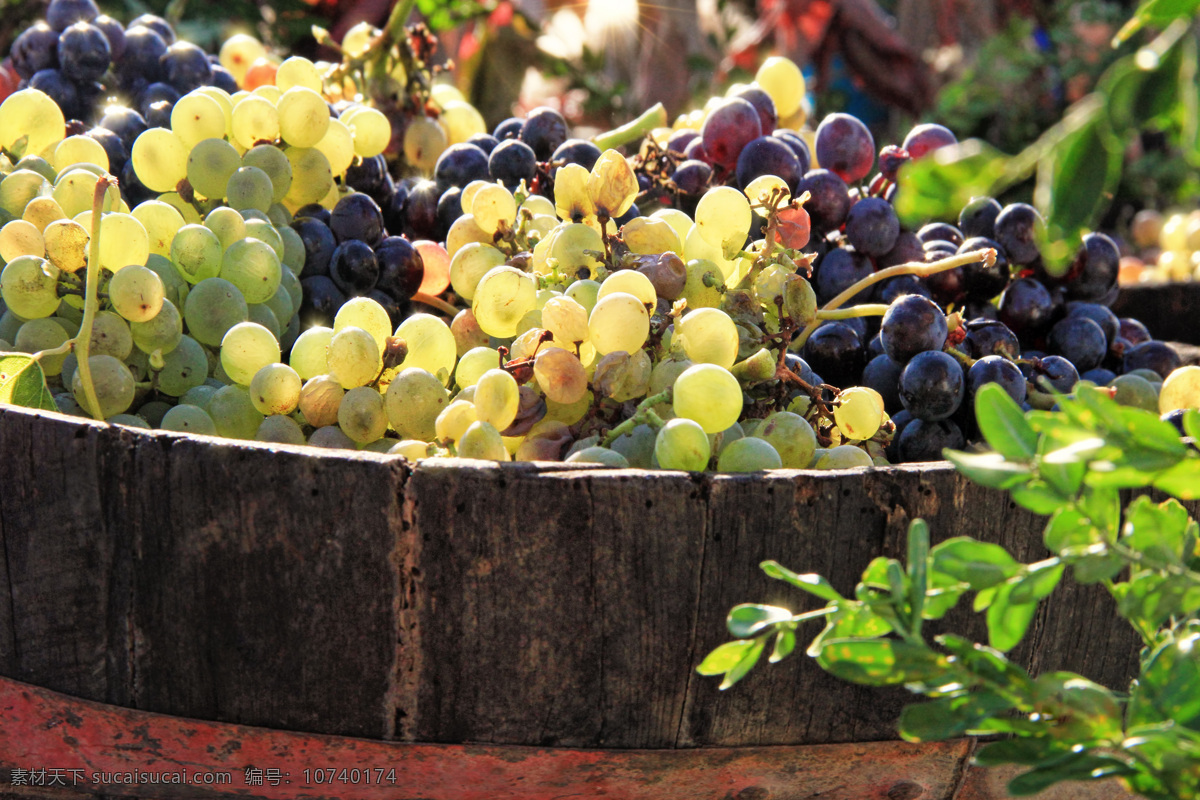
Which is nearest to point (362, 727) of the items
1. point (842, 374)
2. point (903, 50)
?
point (842, 374)

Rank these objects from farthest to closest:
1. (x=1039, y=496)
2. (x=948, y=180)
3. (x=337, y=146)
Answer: (x=337, y=146), (x=1039, y=496), (x=948, y=180)

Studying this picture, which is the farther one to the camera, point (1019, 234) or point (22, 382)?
point (1019, 234)

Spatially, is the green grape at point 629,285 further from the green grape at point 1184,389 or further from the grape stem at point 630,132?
the green grape at point 1184,389

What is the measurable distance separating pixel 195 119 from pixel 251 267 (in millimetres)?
223

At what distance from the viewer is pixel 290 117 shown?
1.00m

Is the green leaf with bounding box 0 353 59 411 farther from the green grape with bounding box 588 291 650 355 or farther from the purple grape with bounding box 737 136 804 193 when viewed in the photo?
the purple grape with bounding box 737 136 804 193

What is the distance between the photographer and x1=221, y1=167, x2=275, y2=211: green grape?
3.12 feet

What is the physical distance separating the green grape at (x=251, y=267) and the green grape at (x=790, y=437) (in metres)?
0.45

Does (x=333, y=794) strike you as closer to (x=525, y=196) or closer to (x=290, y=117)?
(x=525, y=196)

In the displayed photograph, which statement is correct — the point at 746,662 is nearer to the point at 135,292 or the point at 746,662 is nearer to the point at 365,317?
the point at 365,317

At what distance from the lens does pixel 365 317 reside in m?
0.82

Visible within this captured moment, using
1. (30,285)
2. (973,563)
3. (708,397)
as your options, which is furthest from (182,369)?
(973,563)

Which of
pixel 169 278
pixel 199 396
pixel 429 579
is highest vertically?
pixel 169 278

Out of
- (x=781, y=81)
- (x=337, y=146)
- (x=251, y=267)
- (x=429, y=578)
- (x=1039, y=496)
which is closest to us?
(x=1039, y=496)
